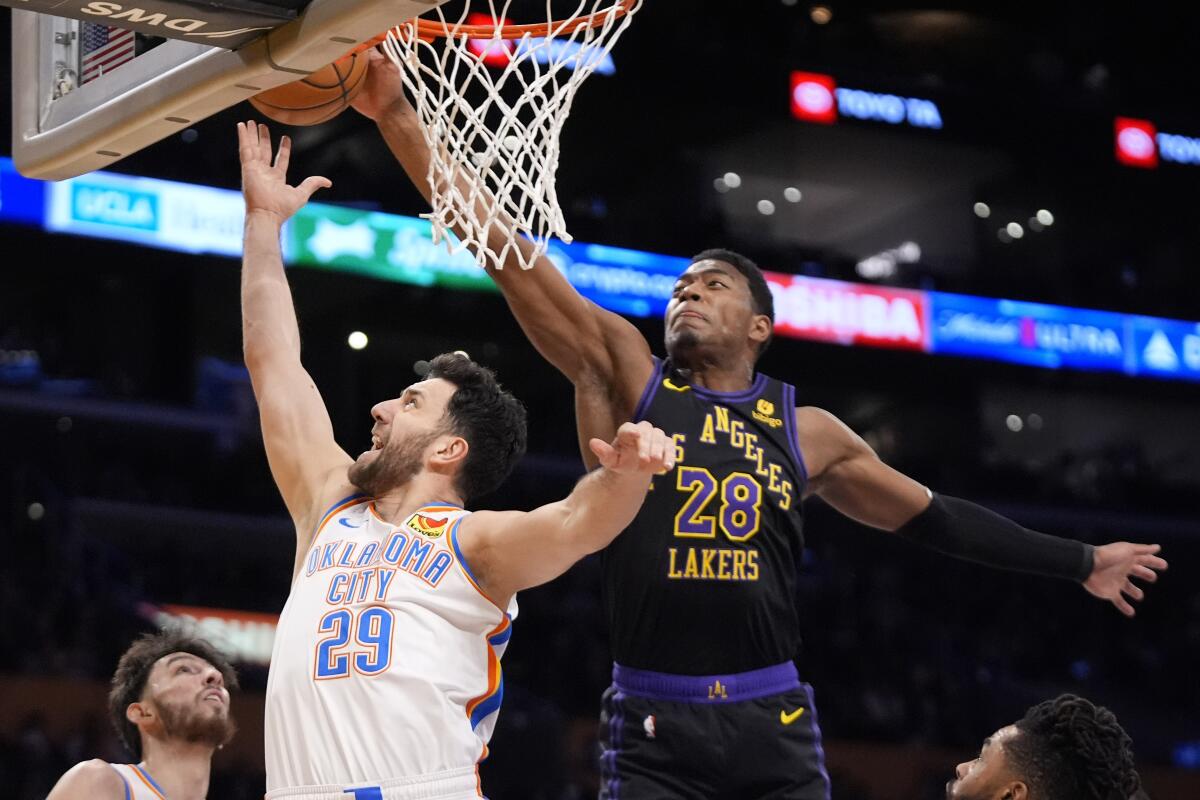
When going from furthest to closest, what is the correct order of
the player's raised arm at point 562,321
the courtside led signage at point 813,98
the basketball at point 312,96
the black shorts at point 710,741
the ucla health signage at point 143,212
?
the courtside led signage at point 813,98 → the ucla health signage at point 143,212 → the player's raised arm at point 562,321 → the black shorts at point 710,741 → the basketball at point 312,96

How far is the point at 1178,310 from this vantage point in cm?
1575

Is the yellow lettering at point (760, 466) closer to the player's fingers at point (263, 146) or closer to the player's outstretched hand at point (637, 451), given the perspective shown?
the player's outstretched hand at point (637, 451)

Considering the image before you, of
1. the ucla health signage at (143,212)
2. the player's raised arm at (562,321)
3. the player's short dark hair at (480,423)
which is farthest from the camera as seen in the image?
the ucla health signage at (143,212)

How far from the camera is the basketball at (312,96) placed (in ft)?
12.6

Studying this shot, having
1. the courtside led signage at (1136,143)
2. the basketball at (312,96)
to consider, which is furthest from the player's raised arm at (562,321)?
the courtside led signage at (1136,143)

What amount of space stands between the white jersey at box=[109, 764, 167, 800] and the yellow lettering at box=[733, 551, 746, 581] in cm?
175

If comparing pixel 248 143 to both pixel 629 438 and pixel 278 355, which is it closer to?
pixel 278 355

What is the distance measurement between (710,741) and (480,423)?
3.29ft

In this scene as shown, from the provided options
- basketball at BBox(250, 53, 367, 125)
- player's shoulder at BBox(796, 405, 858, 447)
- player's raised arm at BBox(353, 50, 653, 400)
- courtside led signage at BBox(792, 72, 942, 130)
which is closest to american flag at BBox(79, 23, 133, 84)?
basketball at BBox(250, 53, 367, 125)

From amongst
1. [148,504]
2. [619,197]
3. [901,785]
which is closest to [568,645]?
[901,785]

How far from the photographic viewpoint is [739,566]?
13.6 ft

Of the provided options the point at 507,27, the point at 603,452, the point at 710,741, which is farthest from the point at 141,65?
the point at 710,741

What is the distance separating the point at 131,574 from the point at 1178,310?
10067mm

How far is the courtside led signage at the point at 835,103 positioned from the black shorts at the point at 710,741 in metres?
10.5
